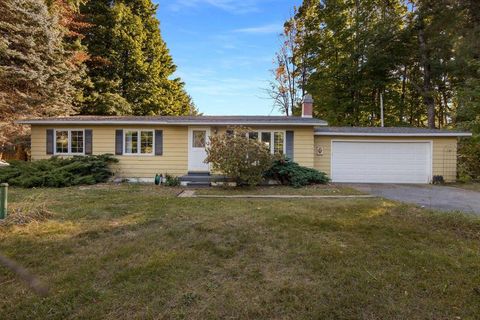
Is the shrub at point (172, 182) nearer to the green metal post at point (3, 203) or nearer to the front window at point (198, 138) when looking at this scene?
the front window at point (198, 138)

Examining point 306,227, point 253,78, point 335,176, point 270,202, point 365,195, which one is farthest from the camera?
point 253,78

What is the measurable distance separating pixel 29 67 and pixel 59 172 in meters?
8.57

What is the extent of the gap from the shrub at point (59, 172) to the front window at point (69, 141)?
0.85 meters

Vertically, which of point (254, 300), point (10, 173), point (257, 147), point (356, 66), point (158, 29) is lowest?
point (254, 300)

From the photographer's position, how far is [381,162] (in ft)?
41.7

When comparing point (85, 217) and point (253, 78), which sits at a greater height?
point (253, 78)

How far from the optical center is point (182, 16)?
15.7m

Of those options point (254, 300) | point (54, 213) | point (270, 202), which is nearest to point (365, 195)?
point (270, 202)

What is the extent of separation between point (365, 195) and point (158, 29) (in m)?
24.4

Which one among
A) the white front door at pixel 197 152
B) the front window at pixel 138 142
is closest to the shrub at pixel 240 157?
the white front door at pixel 197 152

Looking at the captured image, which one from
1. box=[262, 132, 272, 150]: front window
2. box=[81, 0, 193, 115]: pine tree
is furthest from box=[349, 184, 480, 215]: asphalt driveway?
box=[81, 0, 193, 115]: pine tree

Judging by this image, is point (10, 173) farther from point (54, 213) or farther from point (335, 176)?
point (335, 176)

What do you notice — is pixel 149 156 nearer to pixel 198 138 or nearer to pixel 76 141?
pixel 198 138

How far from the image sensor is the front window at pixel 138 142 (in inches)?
477
